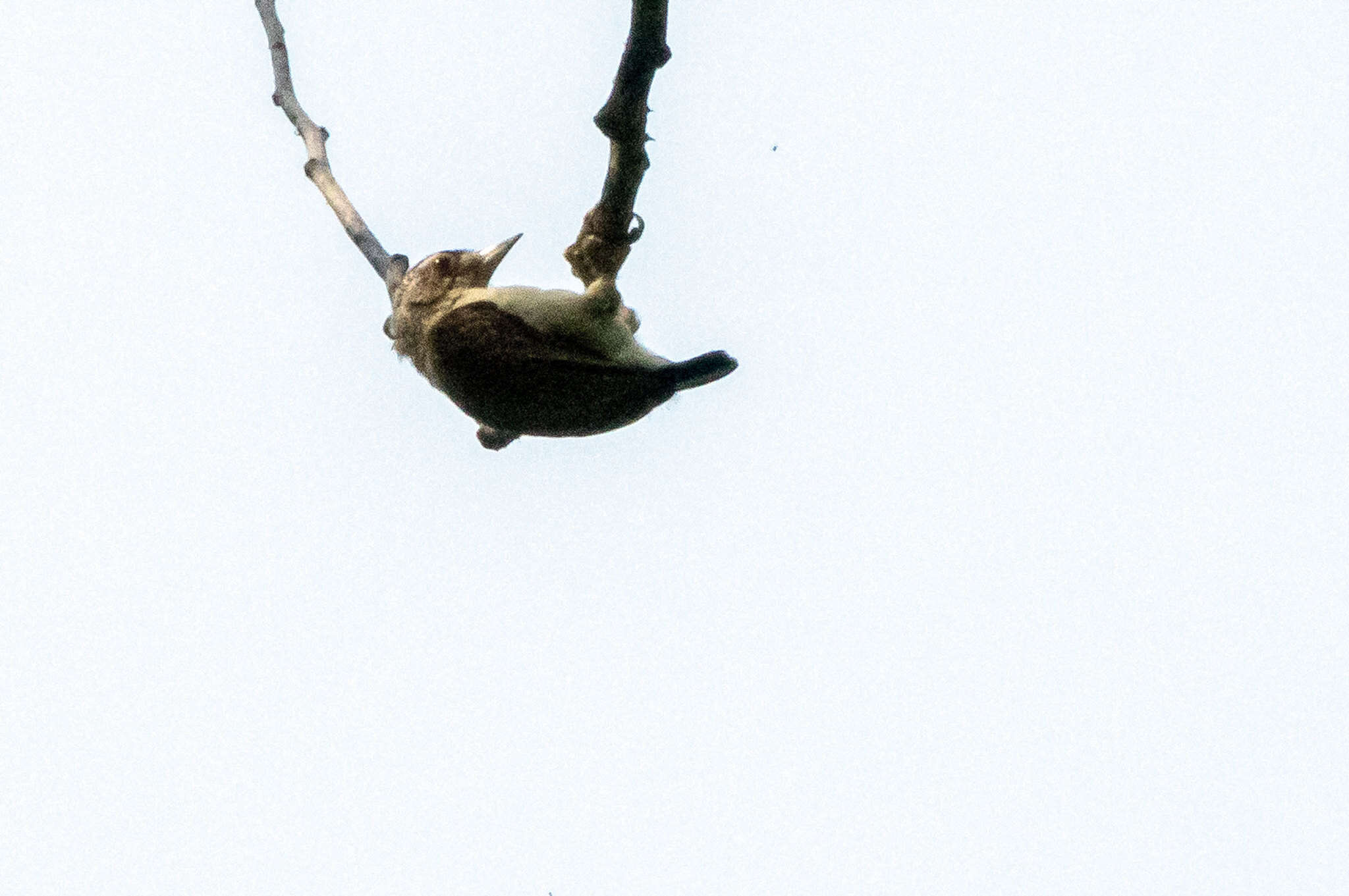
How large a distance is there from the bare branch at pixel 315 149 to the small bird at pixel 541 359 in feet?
0.34

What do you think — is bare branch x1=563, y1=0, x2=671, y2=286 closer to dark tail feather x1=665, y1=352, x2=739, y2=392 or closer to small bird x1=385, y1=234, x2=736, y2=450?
small bird x1=385, y1=234, x2=736, y2=450

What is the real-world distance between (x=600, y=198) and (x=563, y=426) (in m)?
0.65

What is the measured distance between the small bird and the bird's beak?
0.10 m

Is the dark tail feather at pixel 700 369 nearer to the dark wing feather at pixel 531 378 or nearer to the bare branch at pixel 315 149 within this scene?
the dark wing feather at pixel 531 378

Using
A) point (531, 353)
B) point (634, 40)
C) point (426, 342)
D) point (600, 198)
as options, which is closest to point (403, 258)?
point (426, 342)

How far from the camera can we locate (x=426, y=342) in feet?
10.7

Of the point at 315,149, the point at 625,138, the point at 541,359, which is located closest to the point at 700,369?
the point at 541,359

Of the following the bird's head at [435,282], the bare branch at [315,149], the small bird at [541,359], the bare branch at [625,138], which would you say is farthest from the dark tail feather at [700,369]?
the bare branch at [315,149]

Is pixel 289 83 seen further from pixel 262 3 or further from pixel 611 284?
pixel 611 284

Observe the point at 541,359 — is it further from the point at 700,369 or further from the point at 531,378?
the point at 700,369

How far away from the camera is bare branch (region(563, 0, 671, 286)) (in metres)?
2.56

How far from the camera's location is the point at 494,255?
338 centimetres

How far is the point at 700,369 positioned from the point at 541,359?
0.39 meters

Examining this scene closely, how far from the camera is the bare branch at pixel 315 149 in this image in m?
3.24
